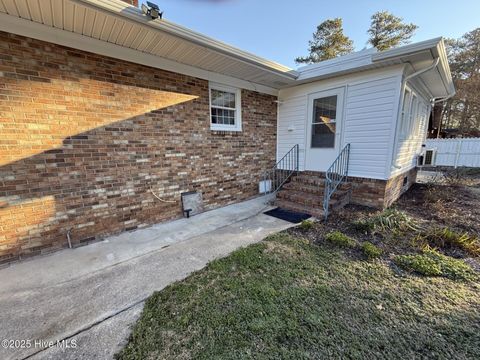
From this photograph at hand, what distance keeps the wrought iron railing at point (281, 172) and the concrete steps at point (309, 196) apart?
22.9 inches

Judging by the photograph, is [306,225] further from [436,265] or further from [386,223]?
[436,265]

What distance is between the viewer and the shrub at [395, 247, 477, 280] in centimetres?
258

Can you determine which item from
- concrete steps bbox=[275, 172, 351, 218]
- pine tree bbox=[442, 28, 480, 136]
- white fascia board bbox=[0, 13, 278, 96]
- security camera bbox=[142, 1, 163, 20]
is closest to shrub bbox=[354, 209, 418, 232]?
concrete steps bbox=[275, 172, 351, 218]

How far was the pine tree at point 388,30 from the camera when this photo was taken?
1408 cm

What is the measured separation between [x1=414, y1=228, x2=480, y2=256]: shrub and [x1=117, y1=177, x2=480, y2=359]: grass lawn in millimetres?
13

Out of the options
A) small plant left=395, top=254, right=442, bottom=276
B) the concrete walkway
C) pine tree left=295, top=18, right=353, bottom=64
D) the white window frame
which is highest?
pine tree left=295, top=18, right=353, bottom=64

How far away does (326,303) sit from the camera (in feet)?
6.92

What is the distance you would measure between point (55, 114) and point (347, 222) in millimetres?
5325

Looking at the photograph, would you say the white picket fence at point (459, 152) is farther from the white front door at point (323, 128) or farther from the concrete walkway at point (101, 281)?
the concrete walkway at point (101, 281)

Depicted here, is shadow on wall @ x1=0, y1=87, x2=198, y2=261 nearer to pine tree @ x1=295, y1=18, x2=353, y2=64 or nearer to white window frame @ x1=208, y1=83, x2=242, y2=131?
white window frame @ x1=208, y1=83, x2=242, y2=131

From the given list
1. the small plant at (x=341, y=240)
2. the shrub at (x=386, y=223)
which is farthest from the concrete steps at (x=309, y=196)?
the small plant at (x=341, y=240)

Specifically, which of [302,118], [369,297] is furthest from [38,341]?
[302,118]

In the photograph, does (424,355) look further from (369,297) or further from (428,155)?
(428,155)

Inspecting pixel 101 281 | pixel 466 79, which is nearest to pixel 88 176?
pixel 101 281
